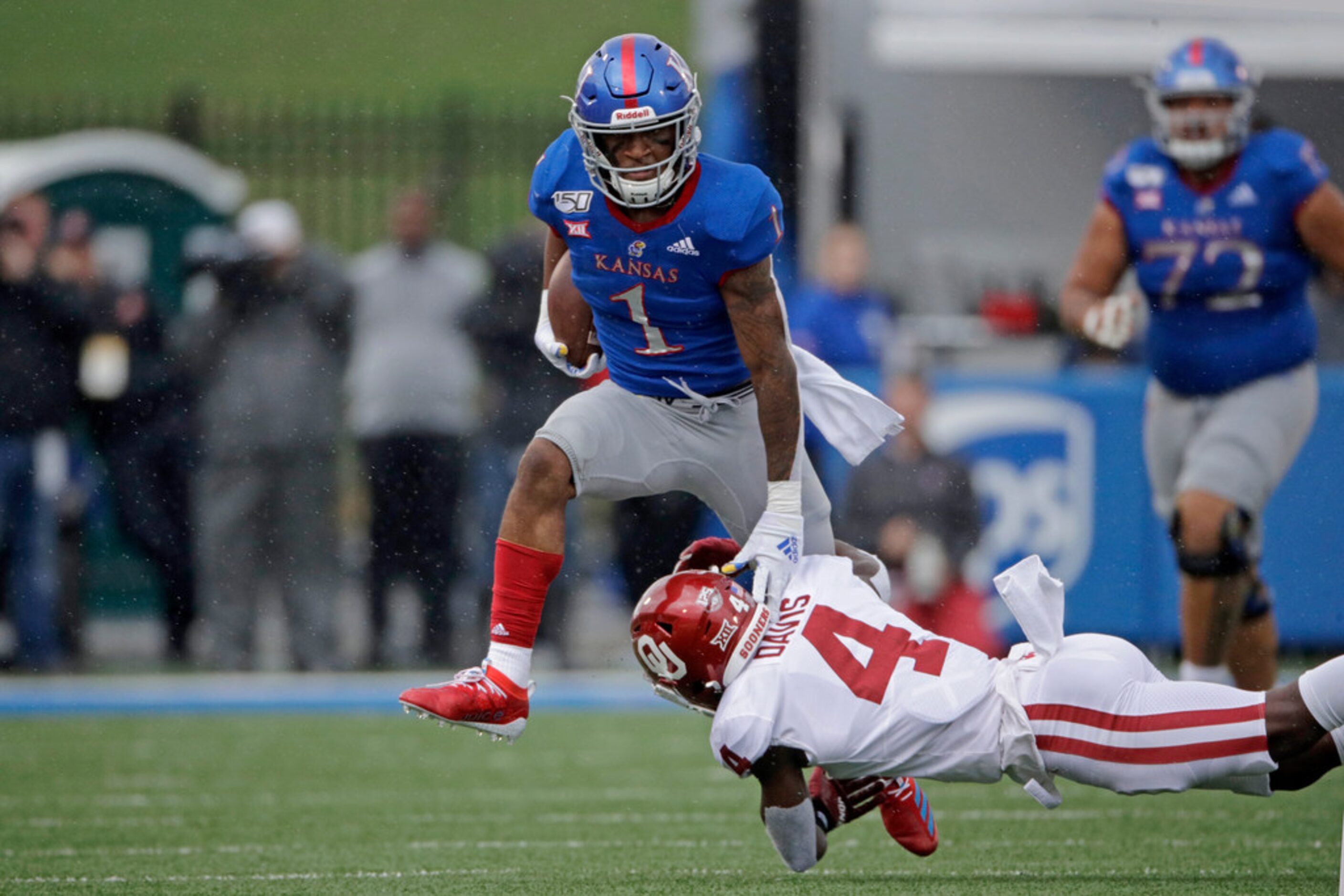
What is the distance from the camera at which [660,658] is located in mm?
4031

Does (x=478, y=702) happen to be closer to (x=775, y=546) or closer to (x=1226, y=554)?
(x=775, y=546)

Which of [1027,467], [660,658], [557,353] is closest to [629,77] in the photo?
[557,353]

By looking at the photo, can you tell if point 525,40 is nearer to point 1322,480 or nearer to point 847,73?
point 847,73

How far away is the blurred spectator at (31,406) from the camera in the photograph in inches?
327

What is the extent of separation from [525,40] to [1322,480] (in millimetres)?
4098

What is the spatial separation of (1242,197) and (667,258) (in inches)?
90.2

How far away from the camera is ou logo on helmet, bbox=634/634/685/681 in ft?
13.2

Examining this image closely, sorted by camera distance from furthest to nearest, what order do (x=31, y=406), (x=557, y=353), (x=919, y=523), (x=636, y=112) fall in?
(x=31, y=406), (x=919, y=523), (x=557, y=353), (x=636, y=112)

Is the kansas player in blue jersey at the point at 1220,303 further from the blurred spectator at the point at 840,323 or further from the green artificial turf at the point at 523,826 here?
the blurred spectator at the point at 840,323

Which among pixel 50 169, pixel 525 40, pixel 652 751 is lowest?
pixel 652 751

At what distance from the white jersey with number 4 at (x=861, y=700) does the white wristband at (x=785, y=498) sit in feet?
1.59

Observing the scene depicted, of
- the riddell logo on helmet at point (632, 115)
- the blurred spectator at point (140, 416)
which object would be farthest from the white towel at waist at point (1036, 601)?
the blurred spectator at point (140, 416)

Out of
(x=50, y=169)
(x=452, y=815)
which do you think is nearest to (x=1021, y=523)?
(x=452, y=815)

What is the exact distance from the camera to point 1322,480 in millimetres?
7855
